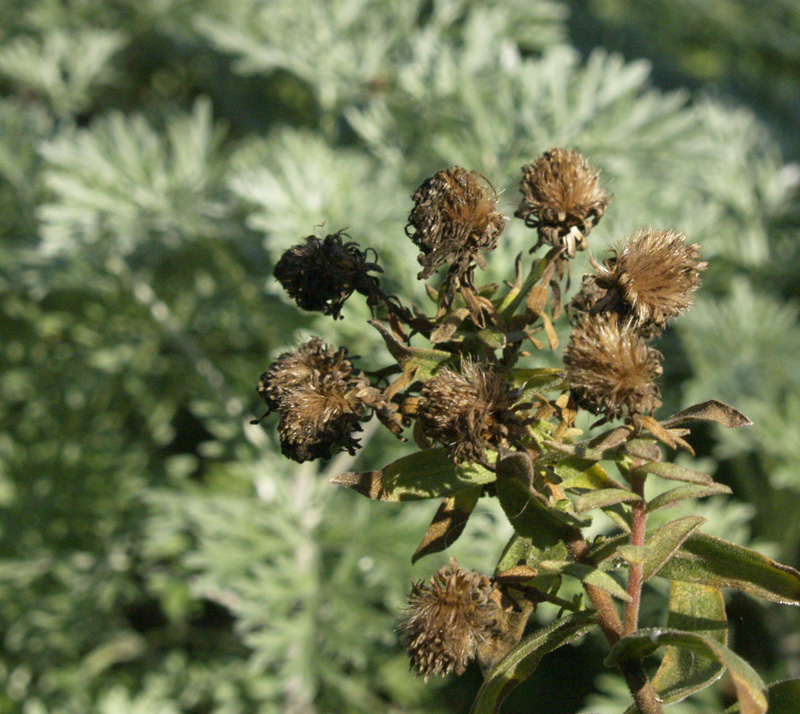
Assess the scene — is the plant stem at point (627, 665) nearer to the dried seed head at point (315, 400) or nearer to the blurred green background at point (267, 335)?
the dried seed head at point (315, 400)

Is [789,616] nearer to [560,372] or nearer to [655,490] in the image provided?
[655,490]

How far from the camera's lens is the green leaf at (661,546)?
0.72 metres

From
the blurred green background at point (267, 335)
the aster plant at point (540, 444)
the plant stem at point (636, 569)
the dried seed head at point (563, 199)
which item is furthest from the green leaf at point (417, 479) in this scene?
the blurred green background at point (267, 335)

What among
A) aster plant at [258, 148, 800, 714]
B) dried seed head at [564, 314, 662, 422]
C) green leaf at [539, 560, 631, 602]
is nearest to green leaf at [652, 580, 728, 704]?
aster plant at [258, 148, 800, 714]

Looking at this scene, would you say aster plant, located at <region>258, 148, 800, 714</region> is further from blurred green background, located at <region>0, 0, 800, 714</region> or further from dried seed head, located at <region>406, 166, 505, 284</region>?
blurred green background, located at <region>0, 0, 800, 714</region>

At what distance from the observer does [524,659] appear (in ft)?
2.44

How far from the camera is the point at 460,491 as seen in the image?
31.8 inches

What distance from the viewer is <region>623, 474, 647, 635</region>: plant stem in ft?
2.39

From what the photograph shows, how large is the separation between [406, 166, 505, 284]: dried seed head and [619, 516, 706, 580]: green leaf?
28 cm

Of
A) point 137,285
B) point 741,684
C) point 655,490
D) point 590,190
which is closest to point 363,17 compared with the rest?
point 137,285

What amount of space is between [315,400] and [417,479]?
0.38 feet

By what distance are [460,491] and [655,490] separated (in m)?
0.87

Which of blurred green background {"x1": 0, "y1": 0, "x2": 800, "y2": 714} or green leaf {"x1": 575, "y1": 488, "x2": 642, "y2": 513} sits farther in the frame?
blurred green background {"x1": 0, "y1": 0, "x2": 800, "y2": 714}

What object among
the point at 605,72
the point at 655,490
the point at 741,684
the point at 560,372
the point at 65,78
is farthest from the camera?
the point at 65,78
